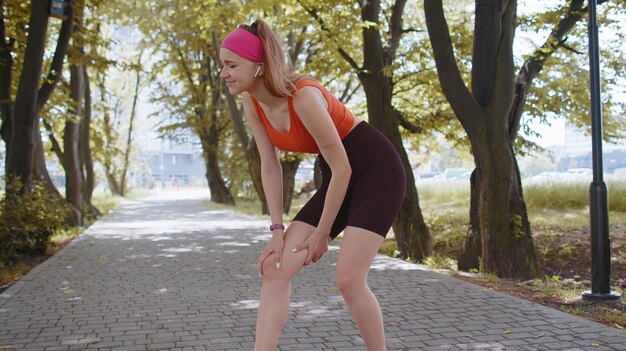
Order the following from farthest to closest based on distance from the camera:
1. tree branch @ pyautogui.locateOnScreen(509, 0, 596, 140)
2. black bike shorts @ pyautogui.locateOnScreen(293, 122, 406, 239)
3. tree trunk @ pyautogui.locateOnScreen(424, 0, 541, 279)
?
tree branch @ pyautogui.locateOnScreen(509, 0, 596, 140), tree trunk @ pyautogui.locateOnScreen(424, 0, 541, 279), black bike shorts @ pyautogui.locateOnScreen(293, 122, 406, 239)

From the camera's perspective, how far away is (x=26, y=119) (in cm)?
1207

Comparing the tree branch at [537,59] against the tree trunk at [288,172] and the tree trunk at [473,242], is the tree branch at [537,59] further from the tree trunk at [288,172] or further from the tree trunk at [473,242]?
the tree trunk at [288,172]

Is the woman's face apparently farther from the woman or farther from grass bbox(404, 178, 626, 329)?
grass bbox(404, 178, 626, 329)

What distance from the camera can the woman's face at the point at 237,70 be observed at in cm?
306

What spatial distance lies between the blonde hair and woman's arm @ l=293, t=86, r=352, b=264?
0.23 ft

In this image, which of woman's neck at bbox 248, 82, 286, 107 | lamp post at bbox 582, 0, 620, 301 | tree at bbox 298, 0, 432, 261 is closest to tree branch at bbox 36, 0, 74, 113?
tree at bbox 298, 0, 432, 261

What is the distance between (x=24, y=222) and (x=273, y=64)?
8736 millimetres

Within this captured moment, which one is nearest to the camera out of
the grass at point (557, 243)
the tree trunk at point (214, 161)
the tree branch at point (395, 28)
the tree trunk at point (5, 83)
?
the grass at point (557, 243)

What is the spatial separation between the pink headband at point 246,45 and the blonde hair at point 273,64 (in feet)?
0.09

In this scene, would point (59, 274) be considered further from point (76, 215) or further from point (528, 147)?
point (528, 147)

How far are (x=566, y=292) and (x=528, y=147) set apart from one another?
33.6 ft

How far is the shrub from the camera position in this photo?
10148 mm

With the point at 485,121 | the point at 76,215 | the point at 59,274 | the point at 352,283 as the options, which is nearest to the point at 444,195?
the point at 76,215

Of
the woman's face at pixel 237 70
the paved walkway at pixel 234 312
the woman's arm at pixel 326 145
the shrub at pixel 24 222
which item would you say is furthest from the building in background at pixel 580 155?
the woman's face at pixel 237 70
